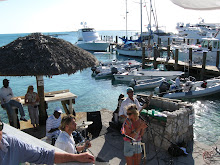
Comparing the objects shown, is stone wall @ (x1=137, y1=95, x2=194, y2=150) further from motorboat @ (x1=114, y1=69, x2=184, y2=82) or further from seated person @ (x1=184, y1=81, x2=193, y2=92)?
motorboat @ (x1=114, y1=69, x2=184, y2=82)

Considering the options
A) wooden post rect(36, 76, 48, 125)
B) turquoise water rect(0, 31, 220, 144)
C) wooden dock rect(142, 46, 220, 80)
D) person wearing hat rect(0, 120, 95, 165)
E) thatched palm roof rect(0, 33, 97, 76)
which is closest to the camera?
person wearing hat rect(0, 120, 95, 165)

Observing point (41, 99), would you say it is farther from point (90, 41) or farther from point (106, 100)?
point (90, 41)

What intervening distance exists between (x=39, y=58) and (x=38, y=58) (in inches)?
1.2

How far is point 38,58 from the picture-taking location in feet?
23.0

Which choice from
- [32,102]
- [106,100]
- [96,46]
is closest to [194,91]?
[106,100]

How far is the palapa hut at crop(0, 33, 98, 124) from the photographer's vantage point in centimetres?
682

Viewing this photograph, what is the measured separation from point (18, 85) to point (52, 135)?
23023mm

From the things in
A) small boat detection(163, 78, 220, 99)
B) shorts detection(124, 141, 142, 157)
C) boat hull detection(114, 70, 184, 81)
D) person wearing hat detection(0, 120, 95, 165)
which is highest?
person wearing hat detection(0, 120, 95, 165)

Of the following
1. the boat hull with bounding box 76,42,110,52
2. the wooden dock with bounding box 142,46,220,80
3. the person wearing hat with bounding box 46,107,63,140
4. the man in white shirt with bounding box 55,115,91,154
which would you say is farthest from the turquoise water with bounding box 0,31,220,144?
the boat hull with bounding box 76,42,110,52

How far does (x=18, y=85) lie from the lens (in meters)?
26.5

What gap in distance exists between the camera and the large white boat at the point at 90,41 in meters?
57.0

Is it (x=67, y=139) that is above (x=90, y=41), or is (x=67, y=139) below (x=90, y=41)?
below

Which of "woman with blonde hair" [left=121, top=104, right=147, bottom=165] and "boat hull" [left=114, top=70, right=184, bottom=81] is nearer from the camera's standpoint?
"woman with blonde hair" [left=121, top=104, right=147, bottom=165]

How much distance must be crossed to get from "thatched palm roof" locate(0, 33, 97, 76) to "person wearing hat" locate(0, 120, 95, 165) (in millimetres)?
5200
